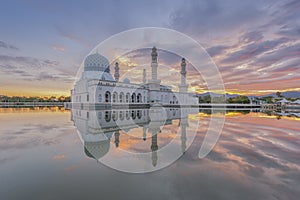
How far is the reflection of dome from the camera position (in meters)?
5.38

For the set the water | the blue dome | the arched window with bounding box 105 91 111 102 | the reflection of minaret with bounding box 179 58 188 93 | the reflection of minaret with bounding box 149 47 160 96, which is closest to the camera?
the water

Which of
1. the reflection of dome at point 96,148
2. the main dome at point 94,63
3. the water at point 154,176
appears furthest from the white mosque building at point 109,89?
the water at point 154,176

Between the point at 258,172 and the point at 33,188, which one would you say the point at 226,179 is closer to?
the point at 258,172

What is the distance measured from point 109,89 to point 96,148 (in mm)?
33530

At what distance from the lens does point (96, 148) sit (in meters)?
6.08

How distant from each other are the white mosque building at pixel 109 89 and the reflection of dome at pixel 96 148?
93.2 feet

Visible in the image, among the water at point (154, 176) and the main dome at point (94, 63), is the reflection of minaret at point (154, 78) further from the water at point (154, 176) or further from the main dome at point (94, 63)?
the water at point (154, 176)

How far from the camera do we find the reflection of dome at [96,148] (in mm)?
5379

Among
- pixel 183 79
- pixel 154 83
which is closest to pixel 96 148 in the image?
pixel 154 83

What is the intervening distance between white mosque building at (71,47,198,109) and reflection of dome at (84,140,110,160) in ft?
93.2

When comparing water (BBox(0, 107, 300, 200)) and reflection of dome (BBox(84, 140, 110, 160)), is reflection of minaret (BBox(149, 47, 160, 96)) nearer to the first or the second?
reflection of dome (BBox(84, 140, 110, 160))

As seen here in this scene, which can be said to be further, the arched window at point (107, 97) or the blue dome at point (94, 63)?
the blue dome at point (94, 63)

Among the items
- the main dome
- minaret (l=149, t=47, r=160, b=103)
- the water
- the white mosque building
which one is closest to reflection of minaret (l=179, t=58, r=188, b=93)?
the white mosque building

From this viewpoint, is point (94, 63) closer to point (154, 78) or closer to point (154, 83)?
point (154, 78)
